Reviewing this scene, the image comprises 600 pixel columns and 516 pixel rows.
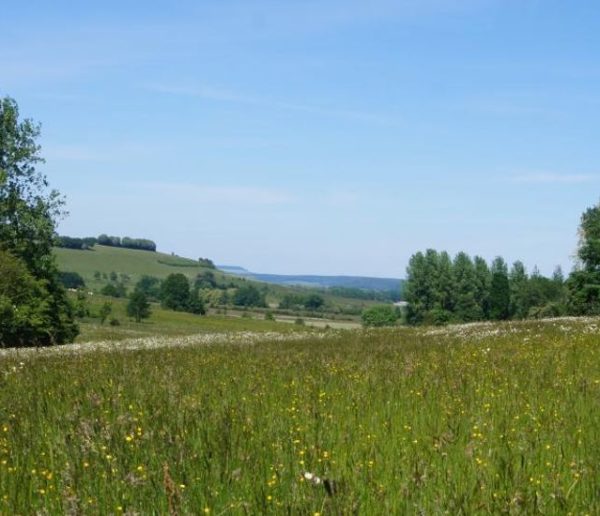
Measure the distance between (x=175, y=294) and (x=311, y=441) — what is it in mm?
140068

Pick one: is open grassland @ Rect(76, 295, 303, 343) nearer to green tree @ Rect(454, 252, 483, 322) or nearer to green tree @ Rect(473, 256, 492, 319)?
green tree @ Rect(454, 252, 483, 322)

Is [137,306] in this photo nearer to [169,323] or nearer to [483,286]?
[169,323]

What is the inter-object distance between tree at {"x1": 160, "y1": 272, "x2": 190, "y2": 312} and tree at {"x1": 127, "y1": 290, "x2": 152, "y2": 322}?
39.1 meters

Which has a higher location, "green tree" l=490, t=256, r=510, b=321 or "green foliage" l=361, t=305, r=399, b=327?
"green tree" l=490, t=256, r=510, b=321

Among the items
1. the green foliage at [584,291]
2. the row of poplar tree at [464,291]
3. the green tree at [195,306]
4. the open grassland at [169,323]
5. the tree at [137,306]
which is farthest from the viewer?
the green tree at [195,306]

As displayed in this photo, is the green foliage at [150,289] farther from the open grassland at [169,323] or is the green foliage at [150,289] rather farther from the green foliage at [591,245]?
the green foliage at [591,245]

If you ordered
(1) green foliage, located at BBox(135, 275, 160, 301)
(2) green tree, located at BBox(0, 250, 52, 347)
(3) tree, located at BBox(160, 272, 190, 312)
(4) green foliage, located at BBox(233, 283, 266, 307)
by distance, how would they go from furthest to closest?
(4) green foliage, located at BBox(233, 283, 266, 307) < (1) green foliage, located at BBox(135, 275, 160, 301) < (3) tree, located at BBox(160, 272, 190, 312) < (2) green tree, located at BBox(0, 250, 52, 347)

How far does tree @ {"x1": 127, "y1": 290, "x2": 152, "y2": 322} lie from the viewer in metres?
101

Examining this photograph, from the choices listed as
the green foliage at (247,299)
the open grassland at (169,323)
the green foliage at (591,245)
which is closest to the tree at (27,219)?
the open grassland at (169,323)

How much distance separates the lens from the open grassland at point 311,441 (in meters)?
4.08

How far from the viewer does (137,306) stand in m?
102

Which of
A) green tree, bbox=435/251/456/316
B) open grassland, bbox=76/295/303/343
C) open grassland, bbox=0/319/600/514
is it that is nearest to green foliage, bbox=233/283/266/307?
open grassland, bbox=76/295/303/343

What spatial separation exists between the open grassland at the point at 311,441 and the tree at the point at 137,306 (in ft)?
306

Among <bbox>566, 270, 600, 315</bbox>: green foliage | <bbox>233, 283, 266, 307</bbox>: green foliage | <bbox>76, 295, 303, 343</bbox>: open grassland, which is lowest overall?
<bbox>76, 295, 303, 343</bbox>: open grassland
